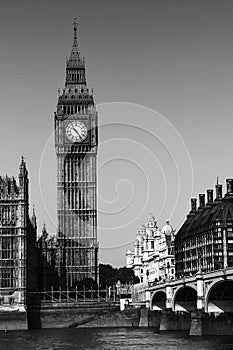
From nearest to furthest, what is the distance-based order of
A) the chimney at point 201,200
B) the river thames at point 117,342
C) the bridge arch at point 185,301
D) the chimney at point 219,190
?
the river thames at point 117,342, the bridge arch at point 185,301, the chimney at point 219,190, the chimney at point 201,200

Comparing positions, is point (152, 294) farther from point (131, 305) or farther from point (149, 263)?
point (149, 263)

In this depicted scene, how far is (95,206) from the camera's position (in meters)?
179

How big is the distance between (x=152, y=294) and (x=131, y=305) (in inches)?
388

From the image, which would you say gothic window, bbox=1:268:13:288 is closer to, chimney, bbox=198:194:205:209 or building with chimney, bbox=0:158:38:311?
building with chimney, bbox=0:158:38:311

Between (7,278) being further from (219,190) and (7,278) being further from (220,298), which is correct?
(220,298)

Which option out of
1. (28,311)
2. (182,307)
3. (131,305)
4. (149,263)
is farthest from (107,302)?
(149,263)

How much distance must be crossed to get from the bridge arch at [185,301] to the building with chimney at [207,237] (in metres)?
12.6

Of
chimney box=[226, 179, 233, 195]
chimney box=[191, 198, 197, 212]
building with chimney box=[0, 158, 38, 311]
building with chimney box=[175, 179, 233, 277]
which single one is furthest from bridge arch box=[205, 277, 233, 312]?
chimney box=[191, 198, 197, 212]

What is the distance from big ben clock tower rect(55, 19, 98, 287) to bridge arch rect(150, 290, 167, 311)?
102 ft

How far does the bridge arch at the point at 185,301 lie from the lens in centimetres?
12250

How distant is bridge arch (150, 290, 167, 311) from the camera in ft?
458

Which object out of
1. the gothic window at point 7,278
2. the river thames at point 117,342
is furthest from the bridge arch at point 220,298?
the gothic window at point 7,278

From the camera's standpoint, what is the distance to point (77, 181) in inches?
7077

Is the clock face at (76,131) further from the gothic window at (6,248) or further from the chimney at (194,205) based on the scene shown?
the gothic window at (6,248)
